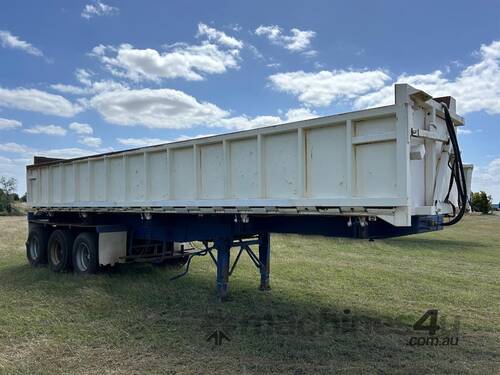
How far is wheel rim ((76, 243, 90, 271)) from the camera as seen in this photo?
937 centimetres

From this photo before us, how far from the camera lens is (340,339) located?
534 centimetres

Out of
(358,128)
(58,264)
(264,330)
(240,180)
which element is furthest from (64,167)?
(358,128)

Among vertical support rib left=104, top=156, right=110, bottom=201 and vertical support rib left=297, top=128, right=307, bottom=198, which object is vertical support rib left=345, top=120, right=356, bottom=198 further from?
vertical support rib left=104, top=156, right=110, bottom=201

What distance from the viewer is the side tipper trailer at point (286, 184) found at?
4797 millimetres

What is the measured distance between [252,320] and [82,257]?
5.00 m

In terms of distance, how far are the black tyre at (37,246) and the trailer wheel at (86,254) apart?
1.78 metres

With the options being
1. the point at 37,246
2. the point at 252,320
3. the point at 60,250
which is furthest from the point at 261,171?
the point at 37,246

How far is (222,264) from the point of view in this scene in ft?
23.4

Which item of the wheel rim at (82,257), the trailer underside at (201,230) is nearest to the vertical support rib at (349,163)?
the trailer underside at (201,230)

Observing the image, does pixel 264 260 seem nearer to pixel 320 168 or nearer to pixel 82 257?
pixel 320 168

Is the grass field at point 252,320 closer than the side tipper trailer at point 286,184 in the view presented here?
Yes

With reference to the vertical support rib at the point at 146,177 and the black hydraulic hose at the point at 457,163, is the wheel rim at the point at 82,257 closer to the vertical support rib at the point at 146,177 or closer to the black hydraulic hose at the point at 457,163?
the vertical support rib at the point at 146,177

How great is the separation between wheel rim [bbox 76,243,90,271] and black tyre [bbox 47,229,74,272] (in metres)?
0.41

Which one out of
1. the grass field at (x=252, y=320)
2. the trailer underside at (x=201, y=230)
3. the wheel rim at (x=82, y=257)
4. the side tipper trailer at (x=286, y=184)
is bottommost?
the grass field at (x=252, y=320)
